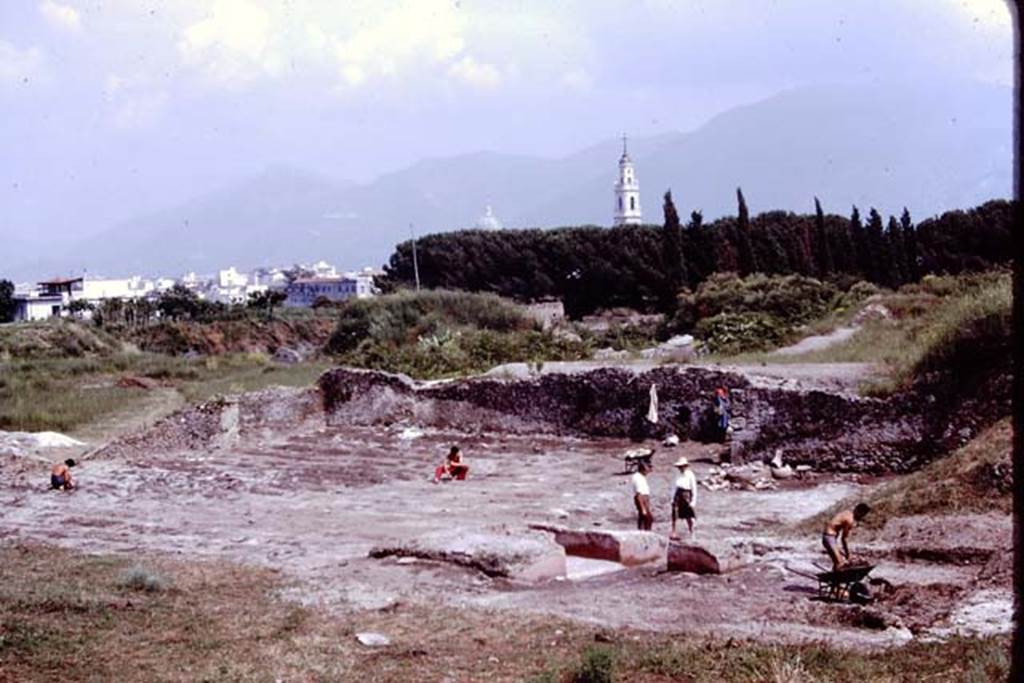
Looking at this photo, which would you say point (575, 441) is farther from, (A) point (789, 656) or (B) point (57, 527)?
(A) point (789, 656)

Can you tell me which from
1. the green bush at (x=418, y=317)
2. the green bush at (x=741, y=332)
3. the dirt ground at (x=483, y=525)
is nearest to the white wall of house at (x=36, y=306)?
the green bush at (x=418, y=317)

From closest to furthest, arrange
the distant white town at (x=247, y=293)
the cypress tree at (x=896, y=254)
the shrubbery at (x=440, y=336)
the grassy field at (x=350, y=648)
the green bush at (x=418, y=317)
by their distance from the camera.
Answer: the grassy field at (x=350, y=648), the shrubbery at (x=440, y=336), the green bush at (x=418, y=317), the cypress tree at (x=896, y=254), the distant white town at (x=247, y=293)

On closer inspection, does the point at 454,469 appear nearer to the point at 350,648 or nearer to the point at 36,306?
the point at 350,648

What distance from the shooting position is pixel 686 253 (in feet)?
180

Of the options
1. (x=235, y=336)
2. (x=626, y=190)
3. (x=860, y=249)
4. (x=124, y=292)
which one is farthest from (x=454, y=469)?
(x=124, y=292)

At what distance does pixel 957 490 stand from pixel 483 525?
6050mm

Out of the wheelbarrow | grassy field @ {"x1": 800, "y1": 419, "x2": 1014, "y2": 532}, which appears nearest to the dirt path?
grassy field @ {"x1": 800, "y1": 419, "x2": 1014, "y2": 532}

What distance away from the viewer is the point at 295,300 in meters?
136

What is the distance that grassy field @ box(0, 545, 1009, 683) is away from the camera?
295 inches

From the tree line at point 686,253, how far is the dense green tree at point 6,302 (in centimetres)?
2562

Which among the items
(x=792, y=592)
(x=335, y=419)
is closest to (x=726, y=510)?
(x=792, y=592)

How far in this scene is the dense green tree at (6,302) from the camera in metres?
72.9

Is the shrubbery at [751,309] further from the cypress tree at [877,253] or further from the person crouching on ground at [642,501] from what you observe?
the person crouching on ground at [642,501]

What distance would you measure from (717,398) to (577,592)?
11824 millimetres
